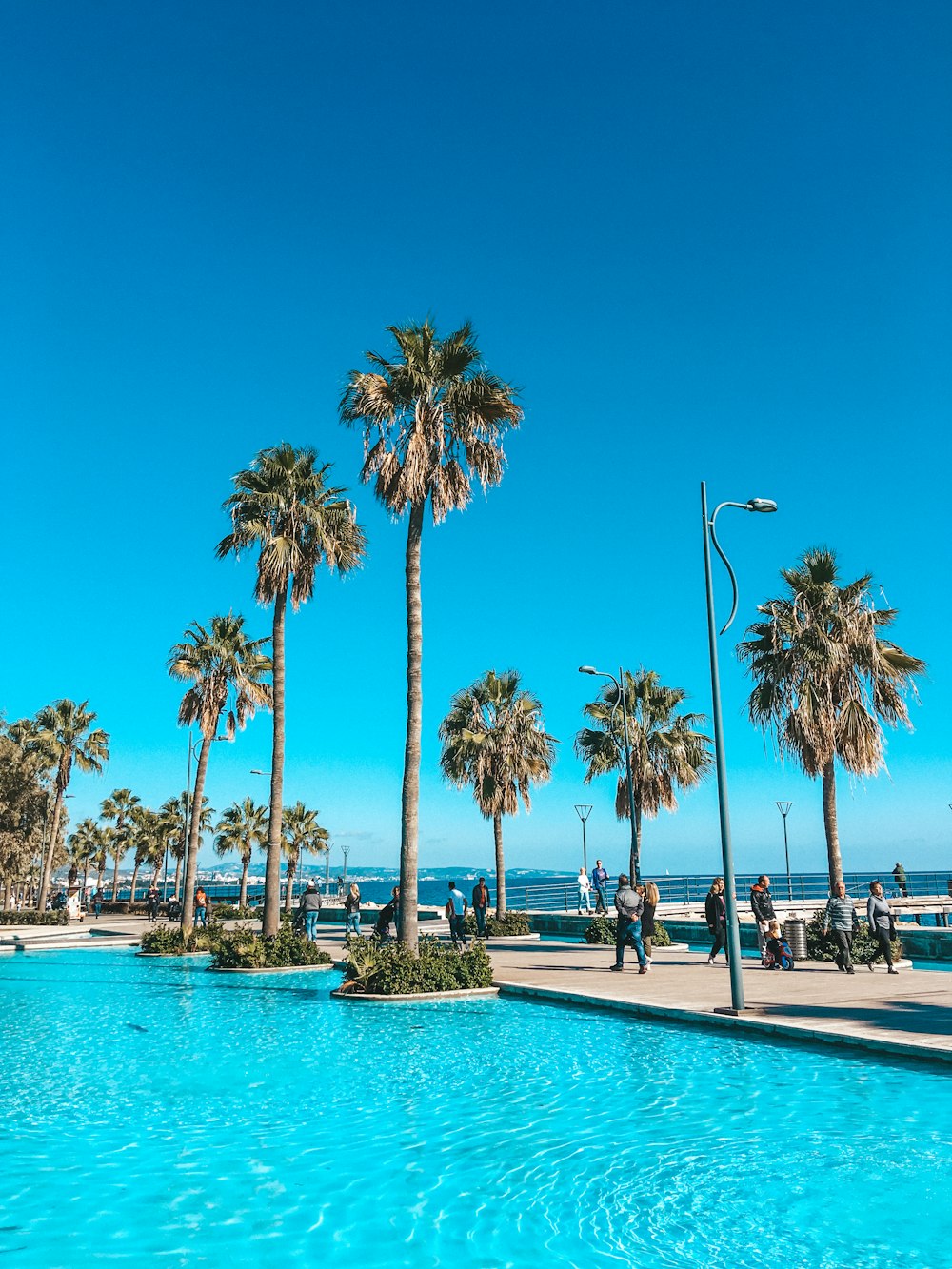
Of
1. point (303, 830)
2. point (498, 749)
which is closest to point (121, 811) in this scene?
point (303, 830)

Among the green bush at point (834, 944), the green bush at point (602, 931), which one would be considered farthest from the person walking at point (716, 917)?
the green bush at point (602, 931)

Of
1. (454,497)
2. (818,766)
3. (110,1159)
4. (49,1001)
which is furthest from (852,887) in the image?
(110,1159)

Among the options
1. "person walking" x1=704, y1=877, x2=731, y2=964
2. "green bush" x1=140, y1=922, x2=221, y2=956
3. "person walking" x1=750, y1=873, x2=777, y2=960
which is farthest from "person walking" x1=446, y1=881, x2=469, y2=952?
"person walking" x1=750, y1=873, x2=777, y2=960

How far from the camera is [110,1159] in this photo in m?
8.13

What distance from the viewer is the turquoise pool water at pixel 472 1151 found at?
6.20 m

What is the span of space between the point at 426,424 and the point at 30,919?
3923 cm

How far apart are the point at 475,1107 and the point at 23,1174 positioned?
13.8 feet

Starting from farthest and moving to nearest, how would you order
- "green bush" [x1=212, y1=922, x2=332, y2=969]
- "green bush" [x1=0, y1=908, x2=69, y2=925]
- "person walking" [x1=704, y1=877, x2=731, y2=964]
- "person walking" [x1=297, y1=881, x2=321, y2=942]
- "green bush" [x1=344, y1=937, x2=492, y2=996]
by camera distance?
"green bush" [x1=0, y1=908, x2=69, y2=925]
"person walking" [x1=297, y1=881, x2=321, y2=942]
"green bush" [x1=212, y1=922, x2=332, y2=969]
"person walking" [x1=704, y1=877, x2=731, y2=964]
"green bush" [x1=344, y1=937, x2=492, y2=996]

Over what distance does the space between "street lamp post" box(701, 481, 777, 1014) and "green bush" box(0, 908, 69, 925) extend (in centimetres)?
4182

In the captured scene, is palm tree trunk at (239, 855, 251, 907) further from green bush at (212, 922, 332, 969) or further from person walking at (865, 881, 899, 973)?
person walking at (865, 881, 899, 973)

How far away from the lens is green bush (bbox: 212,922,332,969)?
895 inches

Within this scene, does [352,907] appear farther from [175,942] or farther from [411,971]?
[411,971]

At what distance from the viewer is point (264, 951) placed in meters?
22.8

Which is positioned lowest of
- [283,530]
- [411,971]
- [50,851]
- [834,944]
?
[411,971]
